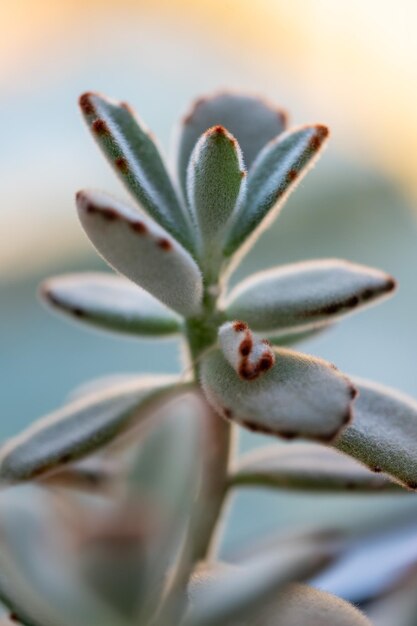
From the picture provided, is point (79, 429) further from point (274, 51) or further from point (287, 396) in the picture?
point (274, 51)

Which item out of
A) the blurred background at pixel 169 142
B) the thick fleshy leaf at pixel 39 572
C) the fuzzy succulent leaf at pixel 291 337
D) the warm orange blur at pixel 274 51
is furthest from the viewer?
the warm orange blur at pixel 274 51

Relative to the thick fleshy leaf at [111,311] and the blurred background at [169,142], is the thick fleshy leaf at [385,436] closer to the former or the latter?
the thick fleshy leaf at [111,311]

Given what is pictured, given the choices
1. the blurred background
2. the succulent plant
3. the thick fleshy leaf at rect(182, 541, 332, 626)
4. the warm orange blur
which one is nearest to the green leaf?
the succulent plant

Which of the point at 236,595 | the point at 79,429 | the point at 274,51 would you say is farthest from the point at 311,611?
the point at 274,51

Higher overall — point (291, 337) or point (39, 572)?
point (291, 337)

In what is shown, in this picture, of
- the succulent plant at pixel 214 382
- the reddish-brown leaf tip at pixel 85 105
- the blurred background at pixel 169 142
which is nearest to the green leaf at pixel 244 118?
the succulent plant at pixel 214 382

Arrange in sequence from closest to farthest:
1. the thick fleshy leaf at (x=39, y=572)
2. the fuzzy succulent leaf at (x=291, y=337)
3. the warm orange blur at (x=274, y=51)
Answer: the thick fleshy leaf at (x=39, y=572) < the fuzzy succulent leaf at (x=291, y=337) < the warm orange blur at (x=274, y=51)

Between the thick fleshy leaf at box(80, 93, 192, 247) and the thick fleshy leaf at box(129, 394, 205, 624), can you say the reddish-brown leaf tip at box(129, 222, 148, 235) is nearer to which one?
the thick fleshy leaf at box(80, 93, 192, 247)
